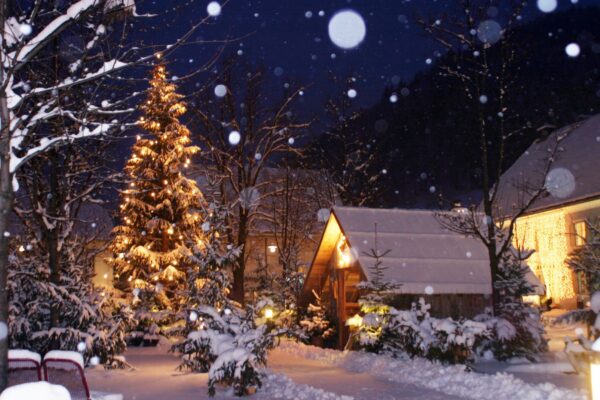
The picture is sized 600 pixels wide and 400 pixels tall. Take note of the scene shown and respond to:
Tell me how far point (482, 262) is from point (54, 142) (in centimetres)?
1769

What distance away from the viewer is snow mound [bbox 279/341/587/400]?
37.6ft

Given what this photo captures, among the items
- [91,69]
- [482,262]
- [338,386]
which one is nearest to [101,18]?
[91,69]

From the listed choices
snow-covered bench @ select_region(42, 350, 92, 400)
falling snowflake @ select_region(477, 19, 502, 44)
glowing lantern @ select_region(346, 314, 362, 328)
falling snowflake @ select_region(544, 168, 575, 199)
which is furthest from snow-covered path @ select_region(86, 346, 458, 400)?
falling snowflake @ select_region(544, 168, 575, 199)

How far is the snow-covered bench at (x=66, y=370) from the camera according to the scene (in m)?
8.48

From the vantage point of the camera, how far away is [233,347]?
13.4 m

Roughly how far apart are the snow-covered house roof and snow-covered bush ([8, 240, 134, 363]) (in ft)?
25.6

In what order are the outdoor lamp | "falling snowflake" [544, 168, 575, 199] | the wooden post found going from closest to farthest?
the outdoor lamp
the wooden post
"falling snowflake" [544, 168, 575, 199]

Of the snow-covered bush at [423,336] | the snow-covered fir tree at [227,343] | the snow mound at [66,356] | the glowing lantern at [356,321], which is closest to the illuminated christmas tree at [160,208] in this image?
the snow-covered fir tree at [227,343]

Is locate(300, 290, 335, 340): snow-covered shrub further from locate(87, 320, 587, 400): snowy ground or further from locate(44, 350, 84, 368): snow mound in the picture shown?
locate(44, 350, 84, 368): snow mound

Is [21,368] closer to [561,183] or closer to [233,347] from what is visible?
[233,347]

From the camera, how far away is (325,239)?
79.5 feet

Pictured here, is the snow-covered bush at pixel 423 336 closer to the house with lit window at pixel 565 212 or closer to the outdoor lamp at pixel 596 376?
the outdoor lamp at pixel 596 376

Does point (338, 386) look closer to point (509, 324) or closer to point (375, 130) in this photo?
point (509, 324)

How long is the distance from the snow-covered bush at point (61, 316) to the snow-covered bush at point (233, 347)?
3572mm
